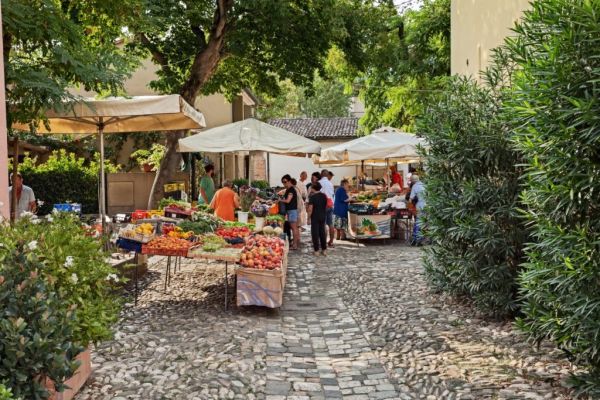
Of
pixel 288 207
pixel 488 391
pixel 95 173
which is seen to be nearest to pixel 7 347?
pixel 488 391

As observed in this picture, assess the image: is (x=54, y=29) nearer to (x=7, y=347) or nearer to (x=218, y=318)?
(x=218, y=318)

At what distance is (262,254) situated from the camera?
817 cm

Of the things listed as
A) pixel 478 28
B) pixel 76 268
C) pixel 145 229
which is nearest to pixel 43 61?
pixel 145 229

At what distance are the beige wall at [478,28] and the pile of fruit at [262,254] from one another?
4.25 m

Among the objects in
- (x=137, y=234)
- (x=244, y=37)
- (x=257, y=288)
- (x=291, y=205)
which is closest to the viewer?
(x=257, y=288)

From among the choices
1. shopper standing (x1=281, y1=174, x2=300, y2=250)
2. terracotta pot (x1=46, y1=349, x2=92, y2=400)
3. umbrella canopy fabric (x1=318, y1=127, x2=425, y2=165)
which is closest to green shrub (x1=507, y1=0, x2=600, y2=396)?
terracotta pot (x1=46, y1=349, x2=92, y2=400)

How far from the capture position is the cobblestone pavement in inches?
202

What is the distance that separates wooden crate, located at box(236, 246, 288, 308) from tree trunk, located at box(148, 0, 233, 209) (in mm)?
10026

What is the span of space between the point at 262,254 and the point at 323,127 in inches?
1592

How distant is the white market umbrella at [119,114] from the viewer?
29.3 feet

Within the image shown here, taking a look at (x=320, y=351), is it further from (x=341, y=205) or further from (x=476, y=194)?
(x=341, y=205)

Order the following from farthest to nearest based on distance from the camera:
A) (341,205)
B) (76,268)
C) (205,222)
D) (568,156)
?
(341,205), (205,222), (76,268), (568,156)

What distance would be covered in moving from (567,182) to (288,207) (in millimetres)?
10020

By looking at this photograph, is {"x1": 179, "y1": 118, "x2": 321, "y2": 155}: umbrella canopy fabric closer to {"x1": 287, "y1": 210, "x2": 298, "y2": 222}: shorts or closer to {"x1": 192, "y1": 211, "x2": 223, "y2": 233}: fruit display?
{"x1": 287, "y1": 210, "x2": 298, "y2": 222}: shorts
